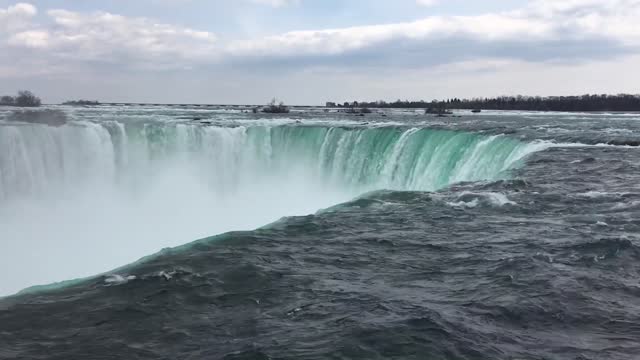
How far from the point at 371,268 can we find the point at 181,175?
764 inches

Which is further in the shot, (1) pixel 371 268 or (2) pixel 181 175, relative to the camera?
(2) pixel 181 175

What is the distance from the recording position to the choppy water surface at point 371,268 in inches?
248

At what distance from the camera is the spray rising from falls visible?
1945cm

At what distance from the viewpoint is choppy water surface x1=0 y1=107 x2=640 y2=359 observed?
630 cm

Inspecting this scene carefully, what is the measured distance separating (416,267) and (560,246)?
2547 millimetres

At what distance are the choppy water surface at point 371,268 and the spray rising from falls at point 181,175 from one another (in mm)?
144

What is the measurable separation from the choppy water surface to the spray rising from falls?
0.14 m

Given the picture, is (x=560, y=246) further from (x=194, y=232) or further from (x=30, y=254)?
(x=30, y=254)

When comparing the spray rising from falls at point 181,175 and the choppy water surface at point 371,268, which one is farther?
the spray rising from falls at point 181,175

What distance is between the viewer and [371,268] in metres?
8.96

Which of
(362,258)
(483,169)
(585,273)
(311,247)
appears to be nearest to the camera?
(585,273)

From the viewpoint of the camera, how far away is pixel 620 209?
12602mm

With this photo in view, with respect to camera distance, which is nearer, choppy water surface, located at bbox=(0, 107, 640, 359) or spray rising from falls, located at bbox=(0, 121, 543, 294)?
choppy water surface, located at bbox=(0, 107, 640, 359)

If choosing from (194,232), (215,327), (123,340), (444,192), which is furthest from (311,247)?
(194,232)
